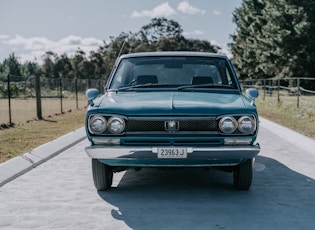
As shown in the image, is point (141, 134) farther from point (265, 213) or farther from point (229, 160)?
point (265, 213)

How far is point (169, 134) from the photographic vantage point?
211 inches

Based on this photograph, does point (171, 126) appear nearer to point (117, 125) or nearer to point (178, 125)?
point (178, 125)

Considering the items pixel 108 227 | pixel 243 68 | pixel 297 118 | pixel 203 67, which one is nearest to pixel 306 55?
pixel 243 68

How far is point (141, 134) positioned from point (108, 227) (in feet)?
4.00

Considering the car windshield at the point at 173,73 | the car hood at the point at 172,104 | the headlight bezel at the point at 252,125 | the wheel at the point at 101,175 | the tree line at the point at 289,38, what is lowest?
the wheel at the point at 101,175

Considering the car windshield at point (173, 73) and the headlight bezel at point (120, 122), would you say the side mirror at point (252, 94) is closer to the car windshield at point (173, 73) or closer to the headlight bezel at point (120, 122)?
the car windshield at point (173, 73)

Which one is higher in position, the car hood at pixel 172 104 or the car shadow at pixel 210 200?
the car hood at pixel 172 104

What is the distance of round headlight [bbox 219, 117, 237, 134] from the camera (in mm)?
5371

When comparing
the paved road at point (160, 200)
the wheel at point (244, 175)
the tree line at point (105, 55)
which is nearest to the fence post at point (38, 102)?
the paved road at point (160, 200)

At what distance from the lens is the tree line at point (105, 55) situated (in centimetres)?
8931

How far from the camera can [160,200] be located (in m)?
5.53

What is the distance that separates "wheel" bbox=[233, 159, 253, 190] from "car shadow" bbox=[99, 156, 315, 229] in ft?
0.29

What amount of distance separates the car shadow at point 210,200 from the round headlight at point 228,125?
2.64 feet

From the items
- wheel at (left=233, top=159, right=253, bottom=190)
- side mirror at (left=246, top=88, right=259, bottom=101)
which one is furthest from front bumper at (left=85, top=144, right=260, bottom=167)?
side mirror at (left=246, top=88, right=259, bottom=101)
